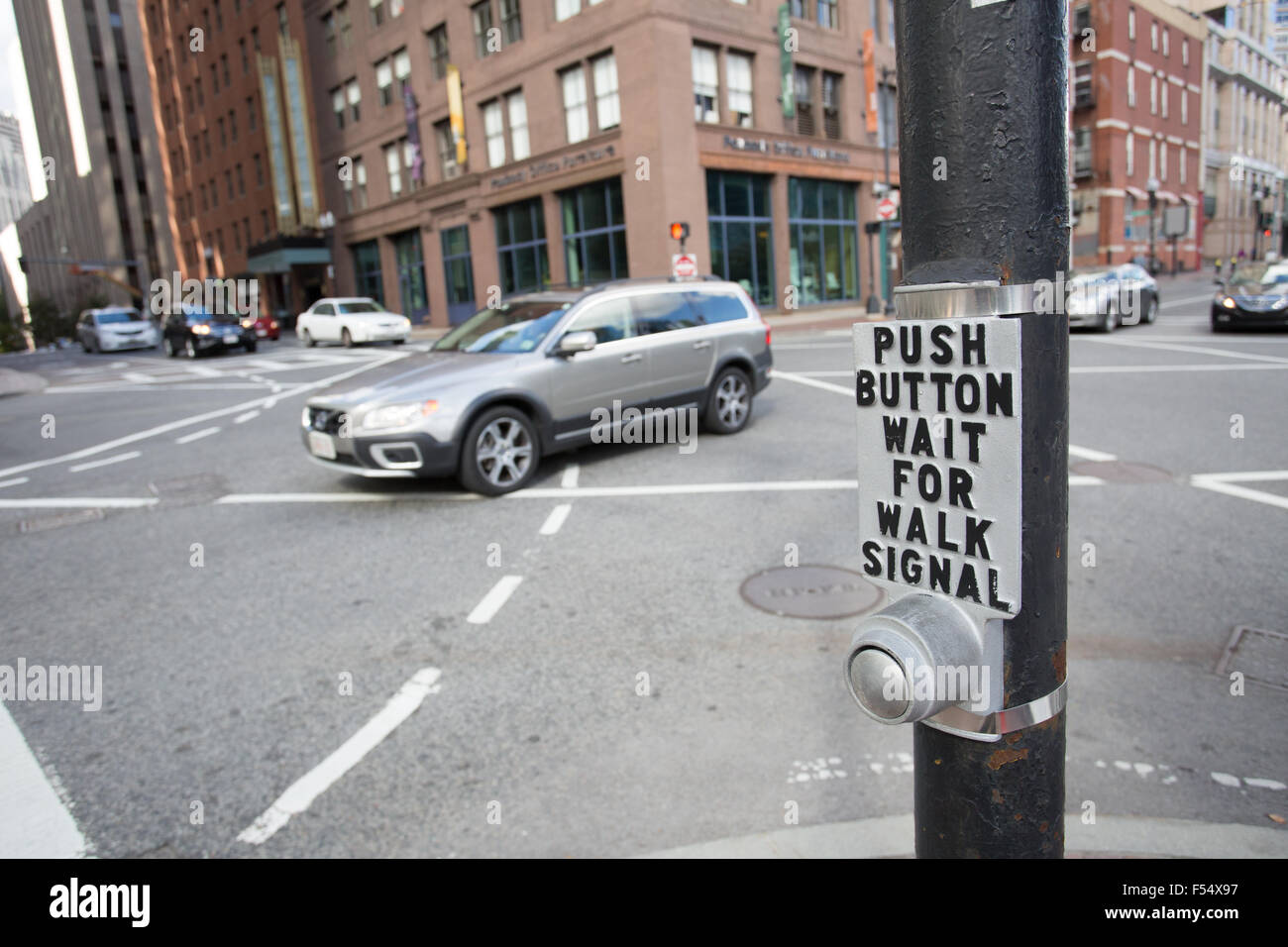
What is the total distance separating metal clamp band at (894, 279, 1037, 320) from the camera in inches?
52.5

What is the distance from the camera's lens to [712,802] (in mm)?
2969

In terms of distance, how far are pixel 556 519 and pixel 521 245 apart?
27679 millimetres

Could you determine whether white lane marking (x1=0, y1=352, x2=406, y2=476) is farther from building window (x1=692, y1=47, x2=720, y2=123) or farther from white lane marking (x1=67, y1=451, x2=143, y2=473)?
building window (x1=692, y1=47, x2=720, y2=123)

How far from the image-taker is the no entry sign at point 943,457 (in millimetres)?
1339

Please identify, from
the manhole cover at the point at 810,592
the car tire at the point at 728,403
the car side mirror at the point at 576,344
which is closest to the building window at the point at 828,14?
the car tire at the point at 728,403

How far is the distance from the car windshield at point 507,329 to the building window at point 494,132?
25849 mm

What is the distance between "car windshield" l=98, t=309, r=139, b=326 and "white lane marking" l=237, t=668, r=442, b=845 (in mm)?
36575

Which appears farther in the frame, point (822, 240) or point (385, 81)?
point (385, 81)

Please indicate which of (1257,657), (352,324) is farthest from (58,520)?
(352,324)

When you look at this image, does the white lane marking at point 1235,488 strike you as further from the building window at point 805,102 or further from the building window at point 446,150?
the building window at point 446,150

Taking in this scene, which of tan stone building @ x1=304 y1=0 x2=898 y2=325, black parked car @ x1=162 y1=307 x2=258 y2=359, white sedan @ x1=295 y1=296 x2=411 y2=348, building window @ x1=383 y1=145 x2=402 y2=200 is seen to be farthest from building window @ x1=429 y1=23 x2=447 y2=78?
black parked car @ x1=162 y1=307 x2=258 y2=359

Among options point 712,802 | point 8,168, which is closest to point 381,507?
point 8,168

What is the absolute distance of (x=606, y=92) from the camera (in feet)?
91.6
